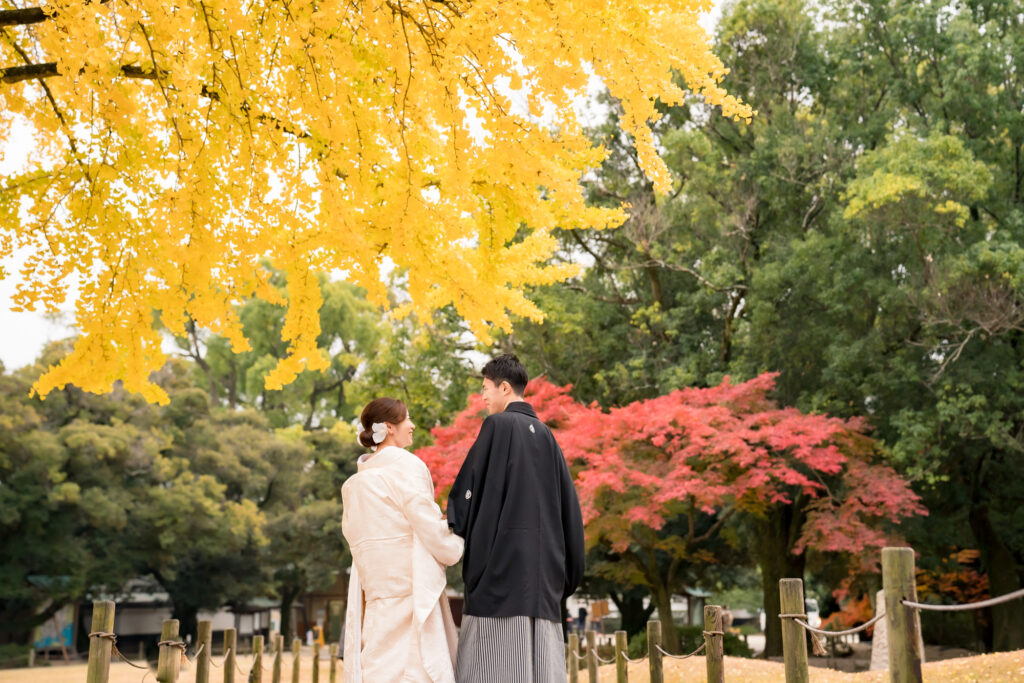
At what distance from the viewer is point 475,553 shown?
3.28 meters

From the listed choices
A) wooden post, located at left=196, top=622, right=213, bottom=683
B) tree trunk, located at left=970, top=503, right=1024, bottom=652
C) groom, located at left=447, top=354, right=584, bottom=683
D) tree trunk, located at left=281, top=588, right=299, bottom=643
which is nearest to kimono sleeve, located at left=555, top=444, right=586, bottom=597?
groom, located at left=447, top=354, right=584, bottom=683

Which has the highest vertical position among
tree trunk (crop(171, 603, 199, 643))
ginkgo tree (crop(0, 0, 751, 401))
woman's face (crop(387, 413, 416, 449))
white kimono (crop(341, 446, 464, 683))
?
ginkgo tree (crop(0, 0, 751, 401))

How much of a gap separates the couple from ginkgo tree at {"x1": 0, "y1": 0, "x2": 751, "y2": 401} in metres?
1.46

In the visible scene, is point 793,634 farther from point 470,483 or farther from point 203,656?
point 203,656

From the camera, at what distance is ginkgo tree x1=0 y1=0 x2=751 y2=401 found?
424 cm

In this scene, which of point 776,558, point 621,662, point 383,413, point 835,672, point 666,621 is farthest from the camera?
point 776,558

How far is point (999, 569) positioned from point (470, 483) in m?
13.0

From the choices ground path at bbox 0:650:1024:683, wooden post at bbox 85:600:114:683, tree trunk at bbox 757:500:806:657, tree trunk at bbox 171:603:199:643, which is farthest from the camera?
tree trunk at bbox 171:603:199:643

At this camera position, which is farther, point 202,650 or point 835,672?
point 835,672

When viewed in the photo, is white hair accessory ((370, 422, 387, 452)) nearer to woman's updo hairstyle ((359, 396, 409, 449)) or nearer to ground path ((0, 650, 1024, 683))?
woman's updo hairstyle ((359, 396, 409, 449))

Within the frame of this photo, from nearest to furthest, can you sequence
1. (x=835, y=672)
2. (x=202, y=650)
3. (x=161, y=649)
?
(x=161, y=649), (x=202, y=650), (x=835, y=672)

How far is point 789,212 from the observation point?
551 inches

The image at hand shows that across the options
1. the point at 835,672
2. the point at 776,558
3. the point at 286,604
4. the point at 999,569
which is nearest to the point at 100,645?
the point at 835,672

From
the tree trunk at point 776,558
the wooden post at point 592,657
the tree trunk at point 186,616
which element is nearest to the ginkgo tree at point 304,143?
the wooden post at point 592,657
